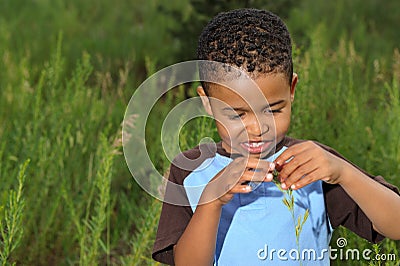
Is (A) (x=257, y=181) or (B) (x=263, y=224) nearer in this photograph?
(A) (x=257, y=181)

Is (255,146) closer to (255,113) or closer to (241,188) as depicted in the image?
(255,113)

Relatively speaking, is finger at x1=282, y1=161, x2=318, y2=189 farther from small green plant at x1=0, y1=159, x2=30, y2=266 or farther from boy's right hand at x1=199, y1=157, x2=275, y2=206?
small green plant at x1=0, y1=159, x2=30, y2=266

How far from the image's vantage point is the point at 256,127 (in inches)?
64.9

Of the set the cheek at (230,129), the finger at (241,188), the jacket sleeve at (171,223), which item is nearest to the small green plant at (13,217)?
the jacket sleeve at (171,223)

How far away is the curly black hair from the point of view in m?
1.67

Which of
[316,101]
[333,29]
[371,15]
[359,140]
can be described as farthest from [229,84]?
[371,15]

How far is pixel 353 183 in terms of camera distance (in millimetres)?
1644

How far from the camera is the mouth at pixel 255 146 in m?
1.66

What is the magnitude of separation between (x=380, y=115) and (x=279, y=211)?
5.34 ft

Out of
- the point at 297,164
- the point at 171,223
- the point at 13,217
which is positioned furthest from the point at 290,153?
the point at 13,217

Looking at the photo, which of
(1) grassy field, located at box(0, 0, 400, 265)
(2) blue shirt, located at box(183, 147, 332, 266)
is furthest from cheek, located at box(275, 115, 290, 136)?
(1) grassy field, located at box(0, 0, 400, 265)

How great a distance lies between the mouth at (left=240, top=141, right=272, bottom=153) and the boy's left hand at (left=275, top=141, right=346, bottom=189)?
0.11m

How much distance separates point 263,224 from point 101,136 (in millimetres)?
1008

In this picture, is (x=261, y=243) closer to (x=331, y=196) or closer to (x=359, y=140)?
(x=331, y=196)
